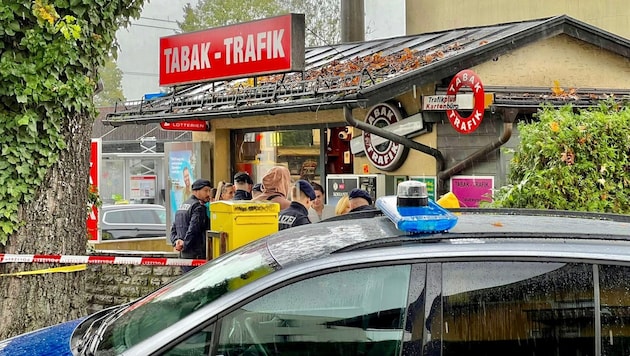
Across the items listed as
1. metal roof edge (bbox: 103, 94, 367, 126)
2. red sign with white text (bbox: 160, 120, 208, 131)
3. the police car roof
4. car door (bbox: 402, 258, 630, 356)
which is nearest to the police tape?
the police car roof

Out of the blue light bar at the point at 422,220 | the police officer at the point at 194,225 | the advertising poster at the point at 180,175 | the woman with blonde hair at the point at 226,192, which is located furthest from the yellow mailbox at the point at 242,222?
the advertising poster at the point at 180,175

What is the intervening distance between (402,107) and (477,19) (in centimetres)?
1670

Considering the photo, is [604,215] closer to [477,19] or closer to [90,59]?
[90,59]

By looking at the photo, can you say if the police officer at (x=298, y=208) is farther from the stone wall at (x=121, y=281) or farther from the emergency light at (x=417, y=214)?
the emergency light at (x=417, y=214)

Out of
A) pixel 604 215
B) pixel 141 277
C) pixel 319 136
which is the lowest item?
pixel 141 277

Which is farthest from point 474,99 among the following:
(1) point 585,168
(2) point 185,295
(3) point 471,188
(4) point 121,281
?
(2) point 185,295

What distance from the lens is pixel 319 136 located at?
1159 centimetres

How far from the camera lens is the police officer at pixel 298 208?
678cm

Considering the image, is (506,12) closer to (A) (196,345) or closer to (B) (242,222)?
(B) (242,222)

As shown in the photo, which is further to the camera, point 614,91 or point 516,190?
point 614,91

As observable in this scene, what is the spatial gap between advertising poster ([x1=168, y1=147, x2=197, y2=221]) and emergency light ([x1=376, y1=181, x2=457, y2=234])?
34.5 ft

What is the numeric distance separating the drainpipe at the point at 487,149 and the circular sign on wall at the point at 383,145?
0.80 meters

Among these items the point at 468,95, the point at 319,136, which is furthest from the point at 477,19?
the point at 468,95

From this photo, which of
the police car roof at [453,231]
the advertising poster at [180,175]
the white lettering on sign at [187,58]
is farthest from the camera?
the advertising poster at [180,175]
